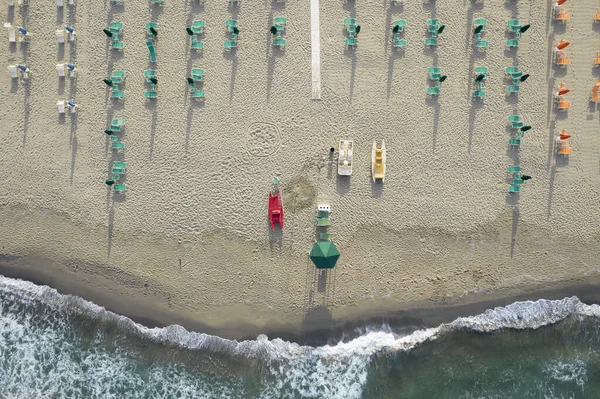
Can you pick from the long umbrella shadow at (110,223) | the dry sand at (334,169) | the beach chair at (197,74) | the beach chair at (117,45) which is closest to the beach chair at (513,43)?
the dry sand at (334,169)

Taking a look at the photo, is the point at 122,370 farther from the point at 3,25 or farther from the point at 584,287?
the point at 584,287

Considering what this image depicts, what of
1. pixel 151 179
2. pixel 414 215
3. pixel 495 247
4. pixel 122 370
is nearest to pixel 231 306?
pixel 122 370

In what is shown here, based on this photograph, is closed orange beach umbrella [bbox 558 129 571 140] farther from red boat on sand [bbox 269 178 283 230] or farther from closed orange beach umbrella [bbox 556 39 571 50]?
red boat on sand [bbox 269 178 283 230]

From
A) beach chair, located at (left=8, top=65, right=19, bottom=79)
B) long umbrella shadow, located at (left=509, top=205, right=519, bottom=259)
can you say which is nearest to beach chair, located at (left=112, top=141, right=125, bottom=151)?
beach chair, located at (left=8, top=65, right=19, bottom=79)

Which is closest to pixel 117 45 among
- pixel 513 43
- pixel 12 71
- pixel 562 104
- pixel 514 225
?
pixel 12 71

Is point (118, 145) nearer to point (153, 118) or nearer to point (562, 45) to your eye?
point (153, 118)

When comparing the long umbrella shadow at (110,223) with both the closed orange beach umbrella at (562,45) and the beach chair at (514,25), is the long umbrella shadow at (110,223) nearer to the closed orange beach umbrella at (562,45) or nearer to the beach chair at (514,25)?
the beach chair at (514,25)
